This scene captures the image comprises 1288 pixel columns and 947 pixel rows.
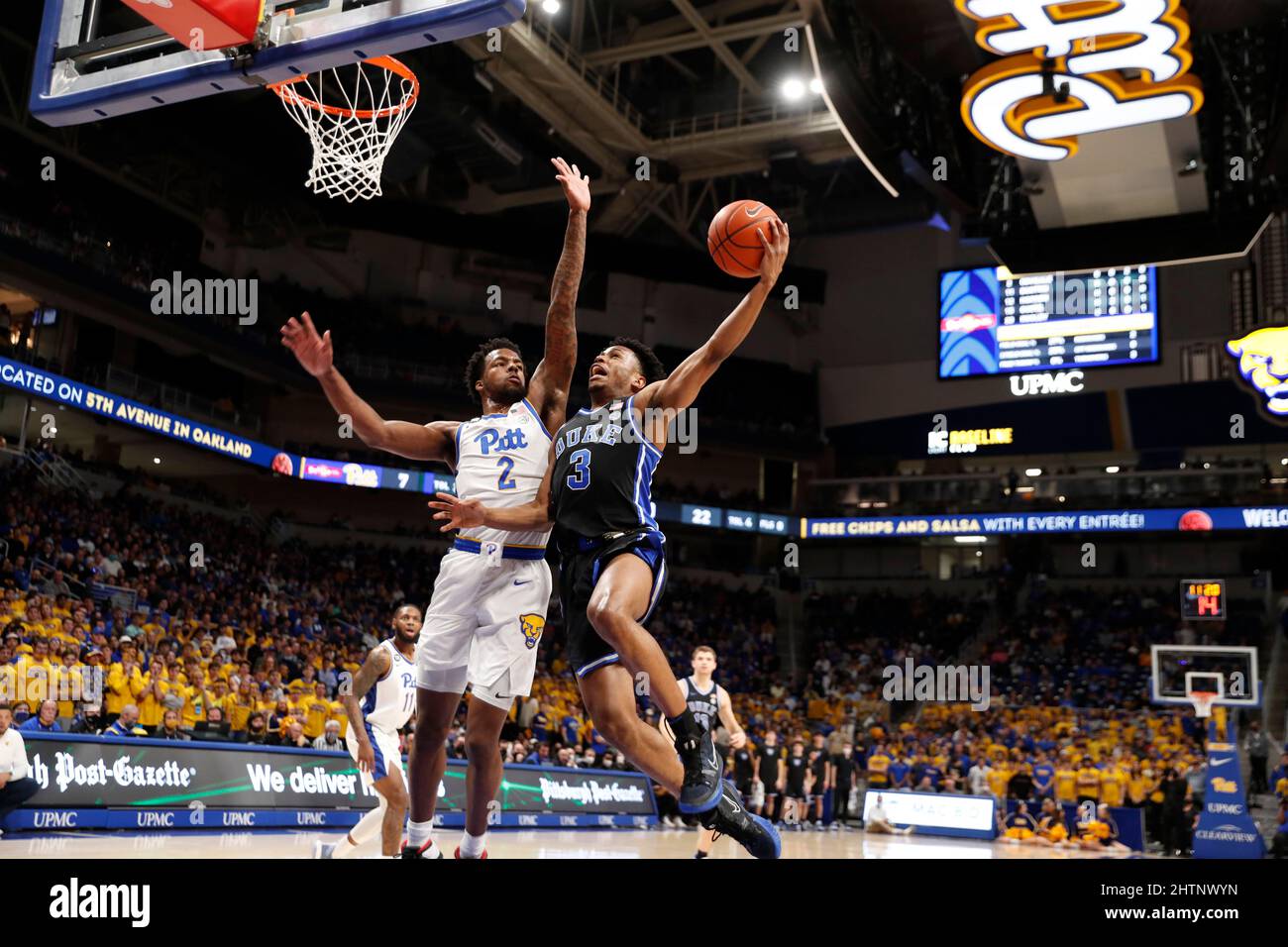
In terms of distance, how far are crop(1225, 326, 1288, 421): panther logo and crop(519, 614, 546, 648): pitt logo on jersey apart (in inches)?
618

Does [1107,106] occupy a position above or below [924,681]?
above

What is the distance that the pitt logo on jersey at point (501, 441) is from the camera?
541 centimetres

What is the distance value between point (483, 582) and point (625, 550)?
87 centimetres

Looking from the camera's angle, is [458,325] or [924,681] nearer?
[924,681]

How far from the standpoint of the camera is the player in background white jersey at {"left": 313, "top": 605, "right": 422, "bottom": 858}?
23.4ft

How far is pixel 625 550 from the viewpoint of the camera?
468 cm

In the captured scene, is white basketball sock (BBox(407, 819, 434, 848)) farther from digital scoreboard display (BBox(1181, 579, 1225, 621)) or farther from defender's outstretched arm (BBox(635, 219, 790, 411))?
digital scoreboard display (BBox(1181, 579, 1225, 621))

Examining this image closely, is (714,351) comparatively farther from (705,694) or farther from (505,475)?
(705,694)

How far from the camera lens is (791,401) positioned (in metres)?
33.3

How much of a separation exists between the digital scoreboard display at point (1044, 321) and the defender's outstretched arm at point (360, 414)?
1788 cm

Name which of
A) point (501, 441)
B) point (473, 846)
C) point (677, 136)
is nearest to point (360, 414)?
point (501, 441)
